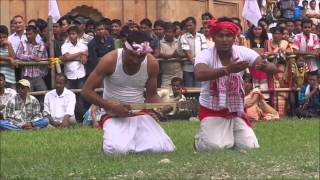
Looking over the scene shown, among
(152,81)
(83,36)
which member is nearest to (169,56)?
(83,36)

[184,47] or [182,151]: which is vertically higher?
[184,47]

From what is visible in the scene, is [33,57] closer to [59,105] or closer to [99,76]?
[59,105]

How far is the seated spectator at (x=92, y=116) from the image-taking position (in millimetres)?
14250

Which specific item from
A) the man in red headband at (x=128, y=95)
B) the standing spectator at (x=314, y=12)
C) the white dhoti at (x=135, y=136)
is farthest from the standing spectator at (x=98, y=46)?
the standing spectator at (x=314, y=12)

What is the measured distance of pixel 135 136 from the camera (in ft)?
32.8

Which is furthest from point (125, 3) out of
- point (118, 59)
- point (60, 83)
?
point (118, 59)

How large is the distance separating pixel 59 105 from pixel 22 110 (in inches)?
29.1

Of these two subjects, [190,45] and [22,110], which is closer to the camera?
[22,110]

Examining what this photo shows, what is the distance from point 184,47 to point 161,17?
222 inches

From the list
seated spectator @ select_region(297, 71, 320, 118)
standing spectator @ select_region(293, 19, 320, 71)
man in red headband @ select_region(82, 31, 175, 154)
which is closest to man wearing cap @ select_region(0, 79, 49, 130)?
man in red headband @ select_region(82, 31, 175, 154)

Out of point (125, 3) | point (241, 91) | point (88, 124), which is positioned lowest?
point (88, 124)

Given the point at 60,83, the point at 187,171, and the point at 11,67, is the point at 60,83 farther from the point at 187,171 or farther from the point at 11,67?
the point at 187,171

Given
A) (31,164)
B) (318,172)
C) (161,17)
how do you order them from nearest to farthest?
(318,172) → (31,164) → (161,17)

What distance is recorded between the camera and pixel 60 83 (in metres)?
14.9
